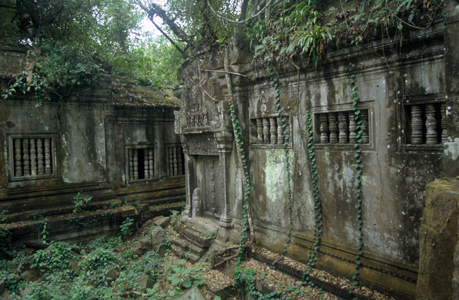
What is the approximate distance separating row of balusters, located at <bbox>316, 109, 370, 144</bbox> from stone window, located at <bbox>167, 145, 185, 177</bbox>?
673 centimetres

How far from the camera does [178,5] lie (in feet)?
31.6

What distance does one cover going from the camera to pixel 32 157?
26.3ft

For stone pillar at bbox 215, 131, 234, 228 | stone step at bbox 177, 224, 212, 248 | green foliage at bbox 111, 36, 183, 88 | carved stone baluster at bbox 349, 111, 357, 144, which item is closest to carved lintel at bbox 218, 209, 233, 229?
stone pillar at bbox 215, 131, 234, 228

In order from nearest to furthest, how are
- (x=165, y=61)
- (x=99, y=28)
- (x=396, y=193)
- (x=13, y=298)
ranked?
(x=396, y=193)
(x=13, y=298)
(x=99, y=28)
(x=165, y=61)

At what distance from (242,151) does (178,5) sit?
6.27 meters

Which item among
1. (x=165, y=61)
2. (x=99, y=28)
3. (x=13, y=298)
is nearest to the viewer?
(x=13, y=298)

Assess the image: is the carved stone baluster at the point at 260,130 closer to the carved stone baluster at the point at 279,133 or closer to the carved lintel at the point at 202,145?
the carved stone baluster at the point at 279,133

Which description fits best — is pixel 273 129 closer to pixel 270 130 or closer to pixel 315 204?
pixel 270 130

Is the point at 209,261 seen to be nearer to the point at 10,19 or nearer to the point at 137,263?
the point at 137,263

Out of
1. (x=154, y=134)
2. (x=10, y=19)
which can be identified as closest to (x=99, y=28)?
(x=10, y=19)

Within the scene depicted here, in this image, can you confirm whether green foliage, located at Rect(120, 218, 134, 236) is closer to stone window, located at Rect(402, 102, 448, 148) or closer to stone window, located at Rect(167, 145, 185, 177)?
stone window, located at Rect(167, 145, 185, 177)

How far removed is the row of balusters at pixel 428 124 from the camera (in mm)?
3447

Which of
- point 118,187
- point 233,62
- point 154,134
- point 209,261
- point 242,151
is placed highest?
point 233,62

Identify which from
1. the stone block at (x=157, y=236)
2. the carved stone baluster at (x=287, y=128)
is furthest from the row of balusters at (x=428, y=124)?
the stone block at (x=157, y=236)
